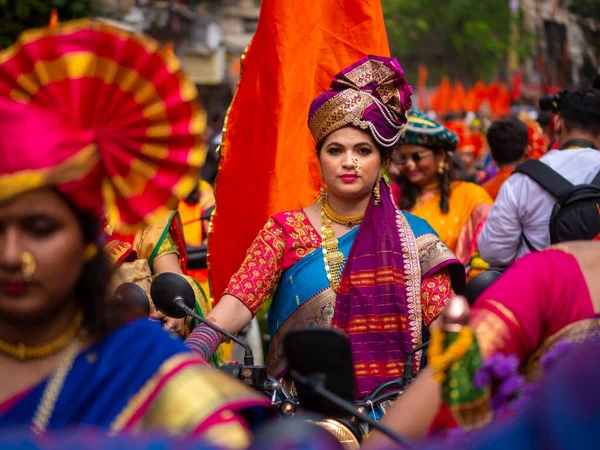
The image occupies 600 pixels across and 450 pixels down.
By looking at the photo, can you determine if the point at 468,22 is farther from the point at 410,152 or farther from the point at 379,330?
the point at 379,330

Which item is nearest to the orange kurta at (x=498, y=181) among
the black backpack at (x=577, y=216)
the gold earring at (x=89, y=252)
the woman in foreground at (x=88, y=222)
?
the black backpack at (x=577, y=216)

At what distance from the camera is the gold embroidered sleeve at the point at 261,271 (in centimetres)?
436

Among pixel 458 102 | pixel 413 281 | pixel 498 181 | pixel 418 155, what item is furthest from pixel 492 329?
pixel 458 102

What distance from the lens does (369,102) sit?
4.66 metres

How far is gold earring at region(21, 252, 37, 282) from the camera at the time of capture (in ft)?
7.25

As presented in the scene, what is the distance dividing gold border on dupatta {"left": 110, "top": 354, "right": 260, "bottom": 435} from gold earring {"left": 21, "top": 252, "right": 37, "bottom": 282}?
0.33 m

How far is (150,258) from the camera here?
565 cm

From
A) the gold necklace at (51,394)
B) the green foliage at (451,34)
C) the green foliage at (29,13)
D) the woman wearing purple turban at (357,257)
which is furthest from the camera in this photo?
the green foliage at (451,34)

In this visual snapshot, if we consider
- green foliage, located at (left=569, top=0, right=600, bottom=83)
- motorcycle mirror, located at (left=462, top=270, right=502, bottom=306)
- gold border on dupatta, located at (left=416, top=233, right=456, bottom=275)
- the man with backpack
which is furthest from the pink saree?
green foliage, located at (left=569, top=0, right=600, bottom=83)

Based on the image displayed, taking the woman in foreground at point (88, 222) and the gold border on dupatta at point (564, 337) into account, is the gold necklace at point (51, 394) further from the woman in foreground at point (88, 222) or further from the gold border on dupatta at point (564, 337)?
the gold border on dupatta at point (564, 337)

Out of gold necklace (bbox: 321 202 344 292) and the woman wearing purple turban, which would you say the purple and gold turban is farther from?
gold necklace (bbox: 321 202 344 292)

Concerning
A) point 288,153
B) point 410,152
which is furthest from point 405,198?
point 288,153

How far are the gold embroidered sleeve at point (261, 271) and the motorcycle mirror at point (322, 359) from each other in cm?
218

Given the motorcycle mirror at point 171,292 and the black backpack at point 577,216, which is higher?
the black backpack at point 577,216
